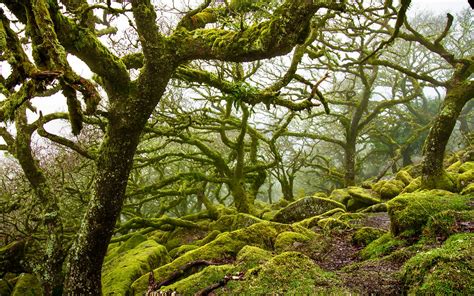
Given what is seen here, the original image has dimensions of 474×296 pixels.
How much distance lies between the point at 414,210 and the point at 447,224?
0.61 m

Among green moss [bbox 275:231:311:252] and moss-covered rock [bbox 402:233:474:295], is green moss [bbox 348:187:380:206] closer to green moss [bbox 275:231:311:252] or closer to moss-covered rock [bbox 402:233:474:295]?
green moss [bbox 275:231:311:252]

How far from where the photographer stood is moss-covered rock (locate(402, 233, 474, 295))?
2760 mm

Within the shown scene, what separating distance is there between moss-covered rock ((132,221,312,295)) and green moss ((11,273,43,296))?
16.7ft

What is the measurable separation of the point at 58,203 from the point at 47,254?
131cm

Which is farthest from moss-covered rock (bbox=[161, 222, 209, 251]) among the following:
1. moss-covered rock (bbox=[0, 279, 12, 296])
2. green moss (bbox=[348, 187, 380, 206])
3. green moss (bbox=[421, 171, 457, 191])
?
green moss (bbox=[421, 171, 457, 191])

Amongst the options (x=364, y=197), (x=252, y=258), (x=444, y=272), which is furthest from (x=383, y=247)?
(x=364, y=197)

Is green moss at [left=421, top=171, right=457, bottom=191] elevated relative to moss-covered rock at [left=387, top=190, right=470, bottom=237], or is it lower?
elevated

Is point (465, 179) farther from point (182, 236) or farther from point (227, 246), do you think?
point (182, 236)

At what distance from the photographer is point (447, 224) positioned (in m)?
4.55

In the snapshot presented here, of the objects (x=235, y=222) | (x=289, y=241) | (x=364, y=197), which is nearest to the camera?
(x=289, y=241)

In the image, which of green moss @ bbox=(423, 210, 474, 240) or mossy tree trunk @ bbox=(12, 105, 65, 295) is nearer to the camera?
green moss @ bbox=(423, 210, 474, 240)

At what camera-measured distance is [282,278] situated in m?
3.83

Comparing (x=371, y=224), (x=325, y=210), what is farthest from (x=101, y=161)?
(x=325, y=210)

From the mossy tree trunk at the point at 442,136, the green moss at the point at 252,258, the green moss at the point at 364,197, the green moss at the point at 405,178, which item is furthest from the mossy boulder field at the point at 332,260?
the green moss at the point at 405,178
